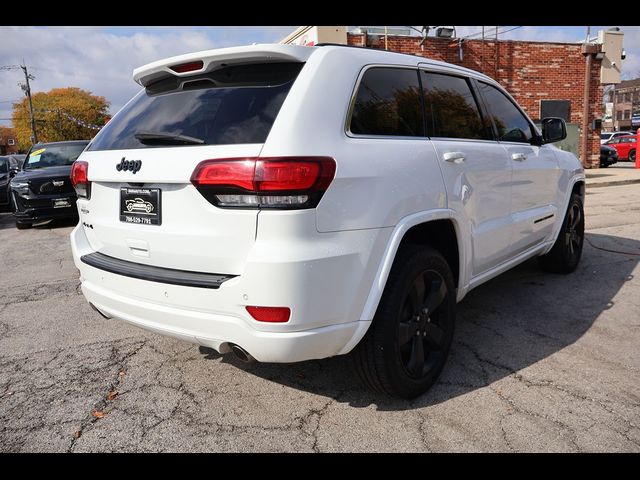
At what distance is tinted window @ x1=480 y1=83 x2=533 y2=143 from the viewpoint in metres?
3.87

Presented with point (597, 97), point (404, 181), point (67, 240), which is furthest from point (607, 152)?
point (404, 181)

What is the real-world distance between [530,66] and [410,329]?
1741 centimetres

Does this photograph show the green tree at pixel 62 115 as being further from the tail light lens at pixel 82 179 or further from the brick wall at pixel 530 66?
the tail light lens at pixel 82 179

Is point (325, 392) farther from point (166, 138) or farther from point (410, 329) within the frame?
point (166, 138)

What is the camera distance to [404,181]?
103 inches

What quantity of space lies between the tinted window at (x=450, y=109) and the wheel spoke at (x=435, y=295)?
0.87 metres

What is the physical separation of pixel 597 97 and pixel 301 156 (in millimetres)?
20172

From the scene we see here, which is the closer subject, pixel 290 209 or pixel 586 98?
pixel 290 209

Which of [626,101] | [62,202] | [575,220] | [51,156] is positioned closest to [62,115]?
[51,156]

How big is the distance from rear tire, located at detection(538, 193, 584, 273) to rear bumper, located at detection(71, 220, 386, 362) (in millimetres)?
3343

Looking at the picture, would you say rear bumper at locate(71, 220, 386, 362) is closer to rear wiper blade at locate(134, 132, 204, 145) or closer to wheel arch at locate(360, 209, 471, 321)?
wheel arch at locate(360, 209, 471, 321)

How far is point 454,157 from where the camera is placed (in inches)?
119

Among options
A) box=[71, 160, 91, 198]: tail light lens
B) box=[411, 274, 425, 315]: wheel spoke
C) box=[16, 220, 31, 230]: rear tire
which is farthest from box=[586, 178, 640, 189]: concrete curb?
box=[71, 160, 91, 198]: tail light lens

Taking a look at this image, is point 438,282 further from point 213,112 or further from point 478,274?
point 213,112
